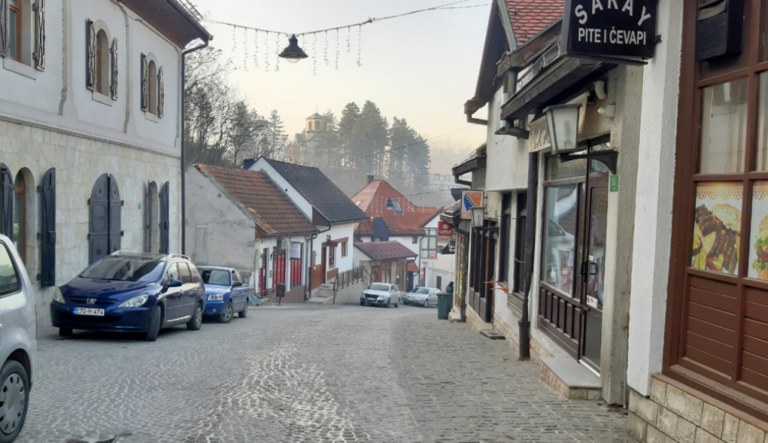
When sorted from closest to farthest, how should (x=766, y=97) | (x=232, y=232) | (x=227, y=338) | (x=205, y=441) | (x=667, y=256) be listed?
1. (x=766, y=97)
2. (x=667, y=256)
3. (x=205, y=441)
4. (x=227, y=338)
5. (x=232, y=232)

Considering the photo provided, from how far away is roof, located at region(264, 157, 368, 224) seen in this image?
39.4m

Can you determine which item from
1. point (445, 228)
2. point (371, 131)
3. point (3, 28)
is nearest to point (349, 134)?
point (371, 131)

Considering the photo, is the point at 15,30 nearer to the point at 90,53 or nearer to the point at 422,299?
the point at 90,53

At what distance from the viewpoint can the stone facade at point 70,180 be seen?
1367cm

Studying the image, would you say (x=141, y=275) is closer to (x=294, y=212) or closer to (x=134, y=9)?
(x=134, y=9)

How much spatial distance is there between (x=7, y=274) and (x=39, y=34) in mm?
9428

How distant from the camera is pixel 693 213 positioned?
504 cm

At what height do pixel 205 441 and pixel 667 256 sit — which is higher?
pixel 667 256

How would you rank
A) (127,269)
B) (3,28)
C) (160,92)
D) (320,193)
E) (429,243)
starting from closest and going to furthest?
(3,28) → (127,269) → (160,92) → (320,193) → (429,243)

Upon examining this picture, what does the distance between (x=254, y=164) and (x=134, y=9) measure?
831 inches

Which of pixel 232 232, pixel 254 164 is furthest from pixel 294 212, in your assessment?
pixel 232 232

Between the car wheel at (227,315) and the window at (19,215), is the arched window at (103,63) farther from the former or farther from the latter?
the car wheel at (227,315)

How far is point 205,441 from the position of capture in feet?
19.6

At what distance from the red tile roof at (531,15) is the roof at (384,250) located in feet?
127
